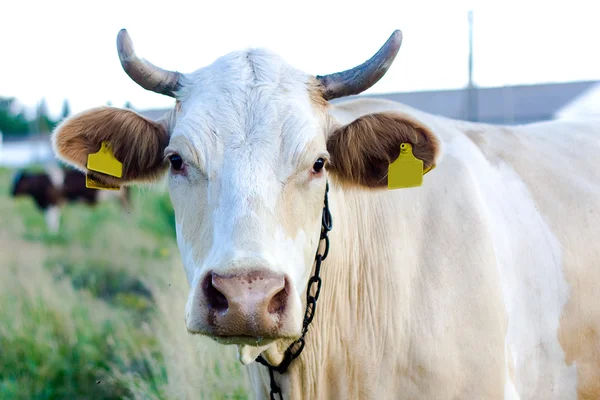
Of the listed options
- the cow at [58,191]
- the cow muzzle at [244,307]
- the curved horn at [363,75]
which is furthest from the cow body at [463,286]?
the cow at [58,191]

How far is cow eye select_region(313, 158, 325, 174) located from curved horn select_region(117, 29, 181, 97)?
79 centimetres

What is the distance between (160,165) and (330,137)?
85cm

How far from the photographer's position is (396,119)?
309 centimetres

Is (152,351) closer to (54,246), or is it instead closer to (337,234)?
(337,234)

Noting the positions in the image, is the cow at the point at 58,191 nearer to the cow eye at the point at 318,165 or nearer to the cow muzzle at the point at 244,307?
the cow eye at the point at 318,165

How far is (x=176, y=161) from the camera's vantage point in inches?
114

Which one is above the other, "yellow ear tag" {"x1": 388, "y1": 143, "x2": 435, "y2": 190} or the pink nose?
"yellow ear tag" {"x1": 388, "y1": 143, "x2": 435, "y2": 190}

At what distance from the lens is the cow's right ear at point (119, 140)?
3.15 metres

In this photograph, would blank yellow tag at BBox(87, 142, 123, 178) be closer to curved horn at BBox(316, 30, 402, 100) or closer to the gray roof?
curved horn at BBox(316, 30, 402, 100)

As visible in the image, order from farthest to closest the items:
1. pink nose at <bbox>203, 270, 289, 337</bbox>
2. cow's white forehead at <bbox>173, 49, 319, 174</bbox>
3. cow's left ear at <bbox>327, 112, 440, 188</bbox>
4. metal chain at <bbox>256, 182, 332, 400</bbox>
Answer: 1. cow's left ear at <bbox>327, 112, 440, 188</bbox>
2. metal chain at <bbox>256, 182, 332, 400</bbox>
3. cow's white forehead at <bbox>173, 49, 319, 174</bbox>
4. pink nose at <bbox>203, 270, 289, 337</bbox>

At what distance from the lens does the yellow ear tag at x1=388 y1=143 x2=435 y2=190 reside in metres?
3.12

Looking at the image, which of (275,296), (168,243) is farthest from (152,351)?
(168,243)

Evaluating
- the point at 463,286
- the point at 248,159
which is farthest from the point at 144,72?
the point at 463,286

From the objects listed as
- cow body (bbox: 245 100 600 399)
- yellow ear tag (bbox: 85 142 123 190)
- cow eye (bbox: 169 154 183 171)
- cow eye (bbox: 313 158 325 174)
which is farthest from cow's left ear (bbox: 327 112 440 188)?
yellow ear tag (bbox: 85 142 123 190)
